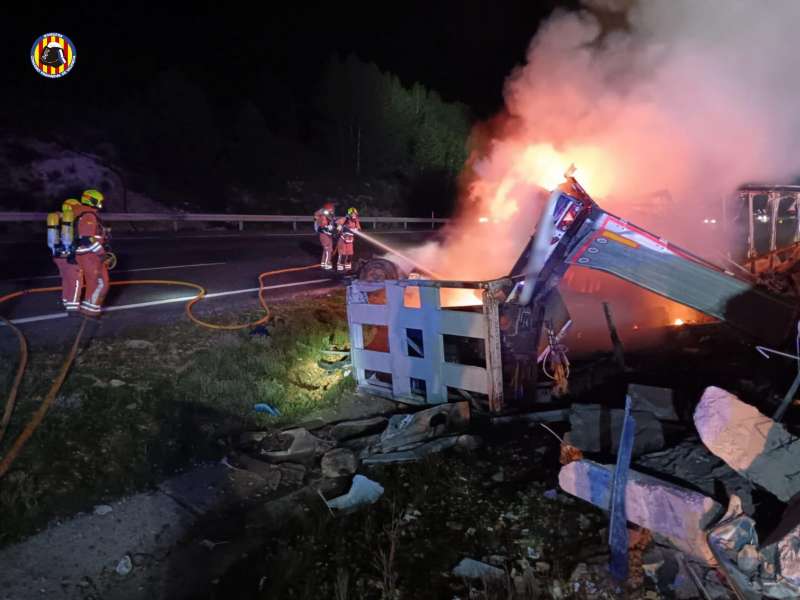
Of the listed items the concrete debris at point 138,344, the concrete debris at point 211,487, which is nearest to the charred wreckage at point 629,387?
the concrete debris at point 211,487

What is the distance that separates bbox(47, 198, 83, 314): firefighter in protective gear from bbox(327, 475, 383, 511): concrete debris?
4.92 metres

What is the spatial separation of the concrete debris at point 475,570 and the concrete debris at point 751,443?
5.61 feet

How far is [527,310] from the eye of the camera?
5930 mm

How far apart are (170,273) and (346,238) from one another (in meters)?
3.87

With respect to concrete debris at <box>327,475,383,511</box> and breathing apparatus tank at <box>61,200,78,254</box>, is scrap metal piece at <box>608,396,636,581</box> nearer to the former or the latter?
concrete debris at <box>327,475,383,511</box>

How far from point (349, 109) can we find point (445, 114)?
7.77m

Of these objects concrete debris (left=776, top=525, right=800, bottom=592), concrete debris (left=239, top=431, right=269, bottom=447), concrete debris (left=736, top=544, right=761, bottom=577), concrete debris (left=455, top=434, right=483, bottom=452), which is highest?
concrete debris (left=776, top=525, right=800, bottom=592)

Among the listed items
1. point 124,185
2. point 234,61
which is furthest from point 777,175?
point 234,61

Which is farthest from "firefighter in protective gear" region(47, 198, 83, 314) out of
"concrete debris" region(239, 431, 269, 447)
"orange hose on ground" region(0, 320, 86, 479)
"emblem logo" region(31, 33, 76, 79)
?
"emblem logo" region(31, 33, 76, 79)

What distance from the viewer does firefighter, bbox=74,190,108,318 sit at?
23.5 feet

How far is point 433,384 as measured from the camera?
6.00 meters

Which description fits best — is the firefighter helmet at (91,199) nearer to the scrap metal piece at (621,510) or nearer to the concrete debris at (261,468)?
the concrete debris at (261,468)

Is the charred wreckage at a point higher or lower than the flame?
lower

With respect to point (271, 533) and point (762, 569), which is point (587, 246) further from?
point (271, 533)
